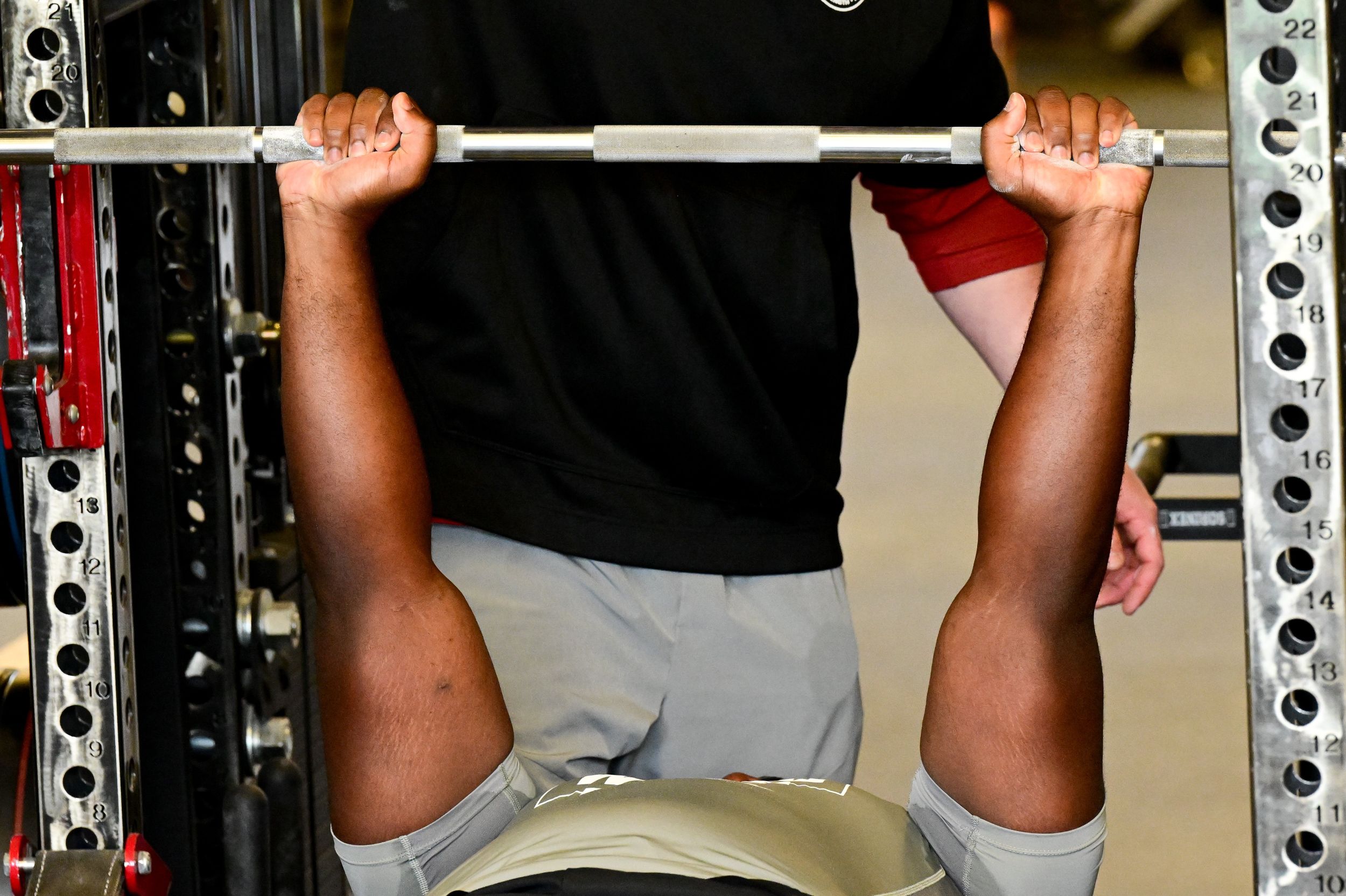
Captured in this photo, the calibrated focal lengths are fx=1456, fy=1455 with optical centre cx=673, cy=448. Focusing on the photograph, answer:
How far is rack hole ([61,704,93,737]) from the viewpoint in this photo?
1.18 metres

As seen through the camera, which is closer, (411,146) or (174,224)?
(411,146)

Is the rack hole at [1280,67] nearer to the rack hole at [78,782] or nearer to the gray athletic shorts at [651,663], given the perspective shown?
the gray athletic shorts at [651,663]

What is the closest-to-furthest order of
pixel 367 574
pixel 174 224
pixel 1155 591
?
pixel 367 574, pixel 174 224, pixel 1155 591

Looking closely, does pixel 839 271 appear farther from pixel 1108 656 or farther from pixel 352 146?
pixel 1108 656

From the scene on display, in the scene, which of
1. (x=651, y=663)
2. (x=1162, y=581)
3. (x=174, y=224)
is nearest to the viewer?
(x=651, y=663)

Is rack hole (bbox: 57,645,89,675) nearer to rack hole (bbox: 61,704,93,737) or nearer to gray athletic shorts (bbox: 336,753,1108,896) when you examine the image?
rack hole (bbox: 61,704,93,737)

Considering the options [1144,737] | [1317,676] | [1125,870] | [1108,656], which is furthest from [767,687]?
[1108,656]

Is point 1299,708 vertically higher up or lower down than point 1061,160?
lower down

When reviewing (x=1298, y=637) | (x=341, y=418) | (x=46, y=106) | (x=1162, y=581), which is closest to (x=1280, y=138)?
(x=1298, y=637)

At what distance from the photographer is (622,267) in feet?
4.36

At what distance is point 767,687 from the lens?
A: 4.44 feet

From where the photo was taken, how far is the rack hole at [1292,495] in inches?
34.6

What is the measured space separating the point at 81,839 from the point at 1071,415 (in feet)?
2.81

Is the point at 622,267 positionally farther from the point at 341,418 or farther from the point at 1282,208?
the point at 1282,208
